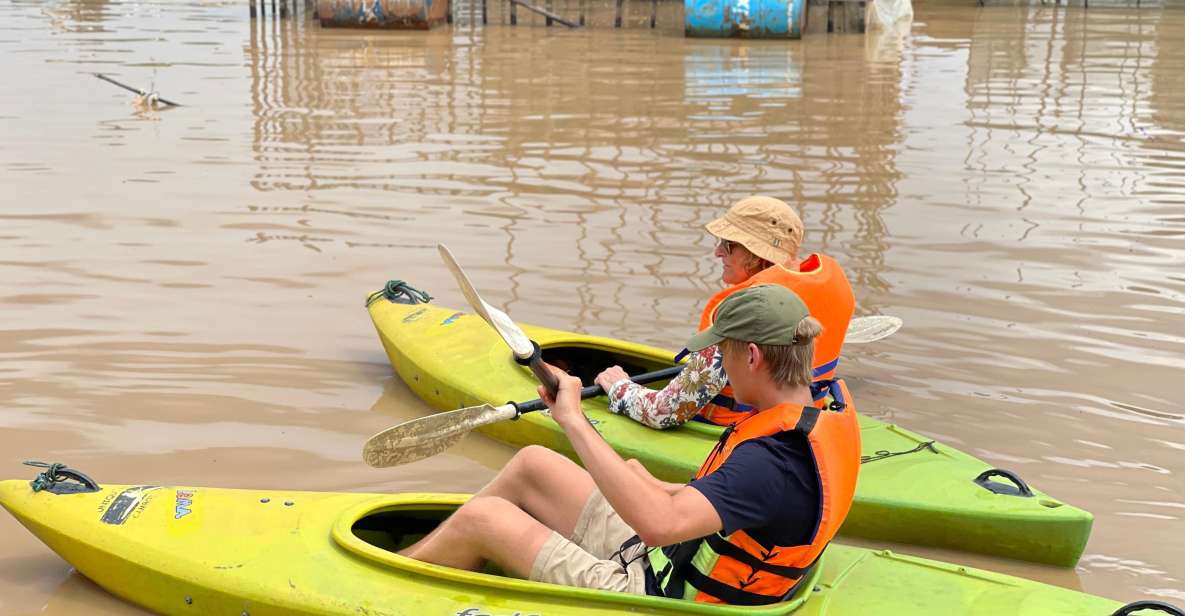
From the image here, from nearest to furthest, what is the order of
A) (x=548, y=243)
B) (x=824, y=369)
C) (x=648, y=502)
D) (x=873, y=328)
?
(x=648, y=502) < (x=824, y=369) < (x=873, y=328) < (x=548, y=243)

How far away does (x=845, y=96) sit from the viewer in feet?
44.4

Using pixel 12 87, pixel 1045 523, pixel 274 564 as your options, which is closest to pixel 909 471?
pixel 1045 523

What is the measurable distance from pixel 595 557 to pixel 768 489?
0.70 metres

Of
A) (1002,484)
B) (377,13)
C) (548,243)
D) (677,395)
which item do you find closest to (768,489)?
(677,395)

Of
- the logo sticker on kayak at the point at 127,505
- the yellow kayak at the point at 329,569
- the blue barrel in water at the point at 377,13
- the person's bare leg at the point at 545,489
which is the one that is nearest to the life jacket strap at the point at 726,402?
the yellow kayak at the point at 329,569

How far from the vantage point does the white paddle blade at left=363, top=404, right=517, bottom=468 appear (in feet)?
10.8

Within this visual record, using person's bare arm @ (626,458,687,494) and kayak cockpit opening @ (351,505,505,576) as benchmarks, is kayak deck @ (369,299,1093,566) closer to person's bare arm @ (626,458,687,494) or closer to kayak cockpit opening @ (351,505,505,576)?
kayak cockpit opening @ (351,505,505,576)

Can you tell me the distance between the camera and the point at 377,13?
1941 cm

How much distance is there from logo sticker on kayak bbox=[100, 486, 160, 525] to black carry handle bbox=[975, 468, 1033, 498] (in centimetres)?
270

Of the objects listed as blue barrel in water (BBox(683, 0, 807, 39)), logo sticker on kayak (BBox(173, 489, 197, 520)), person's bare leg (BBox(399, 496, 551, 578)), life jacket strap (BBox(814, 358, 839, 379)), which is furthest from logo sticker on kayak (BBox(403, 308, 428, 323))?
blue barrel in water (BBox(683, 0, 807, 39))

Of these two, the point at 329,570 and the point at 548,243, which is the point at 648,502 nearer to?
the point at 329,570

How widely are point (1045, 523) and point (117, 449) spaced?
340 cm

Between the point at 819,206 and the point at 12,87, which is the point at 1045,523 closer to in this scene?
the point at 819,206

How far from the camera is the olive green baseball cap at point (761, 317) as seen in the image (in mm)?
2707
